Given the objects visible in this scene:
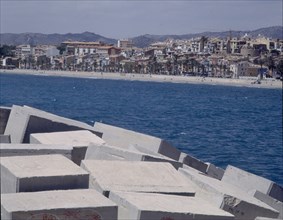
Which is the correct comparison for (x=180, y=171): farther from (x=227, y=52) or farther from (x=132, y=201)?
(x=227, y=52)

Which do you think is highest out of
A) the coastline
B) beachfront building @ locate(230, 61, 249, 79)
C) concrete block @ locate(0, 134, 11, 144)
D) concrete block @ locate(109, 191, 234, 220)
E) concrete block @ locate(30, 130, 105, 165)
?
concrete block @ locate(30, 130, 105, 165)

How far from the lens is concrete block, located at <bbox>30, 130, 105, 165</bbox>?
20.8ft

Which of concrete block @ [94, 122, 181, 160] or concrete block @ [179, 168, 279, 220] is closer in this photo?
concrete block @ [179, 168, 279, 220]

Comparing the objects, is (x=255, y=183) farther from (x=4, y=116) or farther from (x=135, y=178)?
(x=4, y=116)

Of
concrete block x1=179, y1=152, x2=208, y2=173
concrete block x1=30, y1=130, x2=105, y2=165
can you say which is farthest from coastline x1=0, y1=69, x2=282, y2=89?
concrete block x1=30, y1=130, x2=105, y2=165

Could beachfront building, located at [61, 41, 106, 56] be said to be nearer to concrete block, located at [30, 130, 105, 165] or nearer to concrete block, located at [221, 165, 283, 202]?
concrete block, located at [221, 165, 283, 202]

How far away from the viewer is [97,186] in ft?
16.6

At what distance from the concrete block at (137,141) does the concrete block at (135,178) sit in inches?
84.8

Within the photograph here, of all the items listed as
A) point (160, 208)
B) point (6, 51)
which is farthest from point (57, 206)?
point (6, 51)

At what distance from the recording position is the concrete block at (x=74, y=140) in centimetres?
635

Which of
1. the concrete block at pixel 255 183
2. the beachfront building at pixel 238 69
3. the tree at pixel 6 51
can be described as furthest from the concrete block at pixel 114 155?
the tree at pixel 6 51

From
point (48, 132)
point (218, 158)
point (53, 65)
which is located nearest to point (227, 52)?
point (53, 65)

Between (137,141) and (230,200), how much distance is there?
283 centimetres

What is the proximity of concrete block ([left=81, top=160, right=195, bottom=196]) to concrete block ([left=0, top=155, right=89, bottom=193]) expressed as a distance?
238 mm
